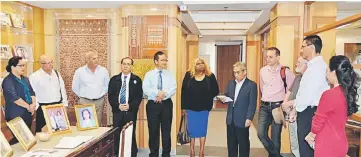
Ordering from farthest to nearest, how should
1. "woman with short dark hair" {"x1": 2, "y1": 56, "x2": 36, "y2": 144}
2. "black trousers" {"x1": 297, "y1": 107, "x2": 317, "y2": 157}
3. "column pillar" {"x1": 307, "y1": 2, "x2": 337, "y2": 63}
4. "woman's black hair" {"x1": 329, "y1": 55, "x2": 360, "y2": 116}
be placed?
"column pillar" {"x1": 307, "y1": 2, "x2": 337, "y2": 63} → "woman with short dark hair" {"x1": 2, "y1": 56, "x2": 36, "y2": 144} → "black trousers" {"x1": 297, "y1": 107, "x2": 317, "y2": 157} → "woman's black hair" {"x1": 329, "y1": 55, "x2": 360, "y2": 116}

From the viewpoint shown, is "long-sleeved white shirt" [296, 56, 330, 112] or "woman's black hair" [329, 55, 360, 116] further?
"long-sleeved white shirt" [296, 56, 330, 112]

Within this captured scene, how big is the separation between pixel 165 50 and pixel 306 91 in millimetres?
2617

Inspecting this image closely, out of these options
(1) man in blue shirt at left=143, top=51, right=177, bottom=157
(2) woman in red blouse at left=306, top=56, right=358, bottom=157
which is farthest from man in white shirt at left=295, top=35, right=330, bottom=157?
(1) man in blue shirt at left=143, top=51, right=177, bottom=157

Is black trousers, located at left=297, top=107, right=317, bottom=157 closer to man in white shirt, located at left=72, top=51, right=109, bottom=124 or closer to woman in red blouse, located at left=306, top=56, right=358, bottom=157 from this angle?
woman in red blouse, located at left=306, top=56, right=358, bottom=157

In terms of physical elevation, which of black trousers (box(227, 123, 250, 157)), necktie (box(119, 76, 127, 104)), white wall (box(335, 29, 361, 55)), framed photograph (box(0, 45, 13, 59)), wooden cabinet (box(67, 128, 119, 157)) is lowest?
black trousers (box(227, 123, 250, 157))

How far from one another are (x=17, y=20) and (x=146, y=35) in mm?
1933

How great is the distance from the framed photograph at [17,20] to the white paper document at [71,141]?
9.58ft

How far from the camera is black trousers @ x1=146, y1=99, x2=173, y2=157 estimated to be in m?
4.63

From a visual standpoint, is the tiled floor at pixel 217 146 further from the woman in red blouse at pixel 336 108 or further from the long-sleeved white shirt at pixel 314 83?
the woman in red blouse at pixel 336 108

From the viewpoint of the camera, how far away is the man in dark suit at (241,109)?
13.6 ft

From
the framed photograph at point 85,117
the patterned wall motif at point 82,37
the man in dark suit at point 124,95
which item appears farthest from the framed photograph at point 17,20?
the framed photograph at point 85,117

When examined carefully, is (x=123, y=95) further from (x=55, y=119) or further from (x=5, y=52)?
(x=5, y=52)

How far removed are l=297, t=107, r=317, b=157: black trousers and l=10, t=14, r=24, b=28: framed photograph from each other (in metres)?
4.13

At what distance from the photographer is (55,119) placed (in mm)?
3082
